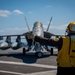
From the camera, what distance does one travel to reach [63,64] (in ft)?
16.9

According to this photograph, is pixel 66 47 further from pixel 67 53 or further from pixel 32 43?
pixel 32 43

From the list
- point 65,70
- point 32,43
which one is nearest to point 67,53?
point 65,70

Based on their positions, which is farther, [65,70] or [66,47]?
[65,70]

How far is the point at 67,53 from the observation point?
5094 mm

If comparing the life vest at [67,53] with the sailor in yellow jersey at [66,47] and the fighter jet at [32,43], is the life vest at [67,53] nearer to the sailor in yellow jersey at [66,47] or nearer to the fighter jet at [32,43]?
the sailor in yellow jersey at [66,47]

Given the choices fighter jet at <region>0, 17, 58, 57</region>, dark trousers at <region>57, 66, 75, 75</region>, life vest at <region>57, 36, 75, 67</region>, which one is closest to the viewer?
life vest at <region>57, 36, 75, 67</region>

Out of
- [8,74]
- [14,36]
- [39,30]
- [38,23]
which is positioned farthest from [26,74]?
[14,36]

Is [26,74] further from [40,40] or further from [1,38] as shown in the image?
[1,38]

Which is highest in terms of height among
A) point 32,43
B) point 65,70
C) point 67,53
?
point 67,53

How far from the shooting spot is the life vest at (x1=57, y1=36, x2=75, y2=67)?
505 centimetres

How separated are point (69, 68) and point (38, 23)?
20501mm

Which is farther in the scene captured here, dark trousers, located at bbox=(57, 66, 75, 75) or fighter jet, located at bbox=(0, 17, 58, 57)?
fighter jet, located at bbox=(0, 17, 58, 57)

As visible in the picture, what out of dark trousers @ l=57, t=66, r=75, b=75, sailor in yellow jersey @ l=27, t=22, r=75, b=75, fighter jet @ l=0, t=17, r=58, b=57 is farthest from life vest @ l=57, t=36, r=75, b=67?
fighter jet @ l=0, t=17, r=58, b=57

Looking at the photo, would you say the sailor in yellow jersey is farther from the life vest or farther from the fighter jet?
the fighter jet
